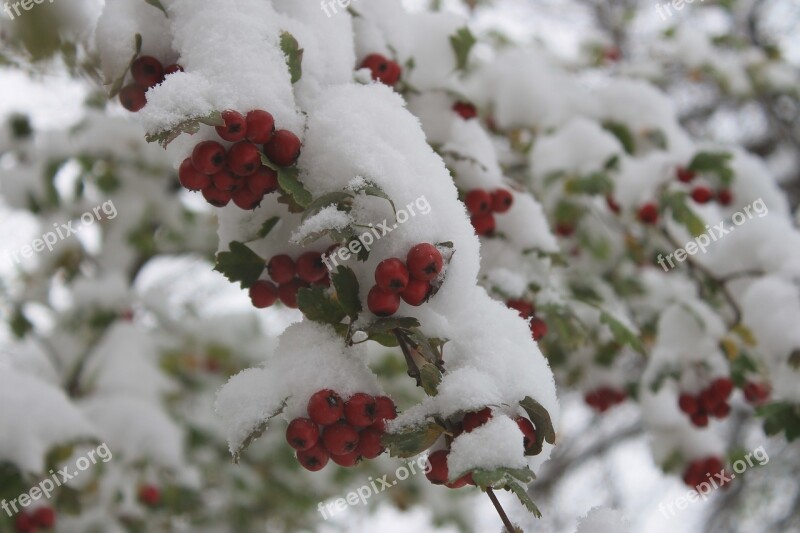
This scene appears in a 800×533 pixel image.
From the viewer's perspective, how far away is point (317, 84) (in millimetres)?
1477

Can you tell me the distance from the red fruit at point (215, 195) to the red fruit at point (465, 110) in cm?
94

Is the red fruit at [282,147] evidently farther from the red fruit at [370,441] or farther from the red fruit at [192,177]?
the red fruit at [370,441]

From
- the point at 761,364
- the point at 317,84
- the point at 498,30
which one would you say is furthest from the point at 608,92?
the point at 317,84

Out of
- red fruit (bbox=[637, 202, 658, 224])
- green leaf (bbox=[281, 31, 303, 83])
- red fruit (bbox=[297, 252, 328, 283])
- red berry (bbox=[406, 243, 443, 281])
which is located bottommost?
red fruit (bbox=[297, 252, 328, 283])

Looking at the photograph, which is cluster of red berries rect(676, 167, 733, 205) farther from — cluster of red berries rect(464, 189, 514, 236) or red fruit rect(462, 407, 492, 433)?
red fruit rect(462, 407, 492, 433)

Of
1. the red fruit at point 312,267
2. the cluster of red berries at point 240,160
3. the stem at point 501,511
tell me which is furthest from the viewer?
the red fruit at point 312,267

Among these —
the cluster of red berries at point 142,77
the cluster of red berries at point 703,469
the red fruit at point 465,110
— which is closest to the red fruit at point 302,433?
the cluster of red berries at point 142,77

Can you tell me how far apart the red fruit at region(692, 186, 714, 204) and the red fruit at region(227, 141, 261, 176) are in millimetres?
2003

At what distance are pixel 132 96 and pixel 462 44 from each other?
105 centimetres

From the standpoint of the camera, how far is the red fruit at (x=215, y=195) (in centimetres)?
129

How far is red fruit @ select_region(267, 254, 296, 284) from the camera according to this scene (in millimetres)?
1403

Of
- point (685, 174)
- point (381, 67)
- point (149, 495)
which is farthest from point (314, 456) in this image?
point (149, 495)

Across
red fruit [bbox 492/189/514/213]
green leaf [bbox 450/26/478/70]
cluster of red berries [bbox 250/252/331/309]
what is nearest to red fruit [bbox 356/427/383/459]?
cluster of red berries [bbox 250/252/331/309]

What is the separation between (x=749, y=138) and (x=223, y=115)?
5.73 meters
